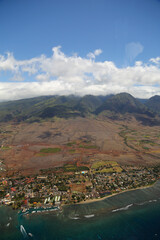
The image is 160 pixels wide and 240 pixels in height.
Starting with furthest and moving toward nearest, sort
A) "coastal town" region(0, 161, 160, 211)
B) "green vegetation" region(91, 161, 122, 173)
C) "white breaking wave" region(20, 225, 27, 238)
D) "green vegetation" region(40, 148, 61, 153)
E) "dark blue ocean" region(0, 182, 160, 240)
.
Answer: "green vegetation" region(40, 148, 61, 153)
"green vegetation" region(91, 161, 122, 173)
"coastal town" region(0, 161, 160, 211)
"dark blue ocean" region(0, 182, 160, 240)
"white breaking wave" region(20, 225, 27, 238)

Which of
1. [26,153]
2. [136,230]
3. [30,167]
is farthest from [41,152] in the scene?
[136,230]

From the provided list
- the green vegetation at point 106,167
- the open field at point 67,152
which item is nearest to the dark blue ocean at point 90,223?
the green vegetation at point 106,167

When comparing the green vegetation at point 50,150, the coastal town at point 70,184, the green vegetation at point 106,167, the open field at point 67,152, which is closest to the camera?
the coastal town at point 70,184

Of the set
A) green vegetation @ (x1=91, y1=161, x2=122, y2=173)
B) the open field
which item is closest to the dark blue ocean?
green vegetation @ (x1=91, y1=161, x2=122, y2=173)

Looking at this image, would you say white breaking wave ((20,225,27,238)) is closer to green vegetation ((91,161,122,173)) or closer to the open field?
the open field

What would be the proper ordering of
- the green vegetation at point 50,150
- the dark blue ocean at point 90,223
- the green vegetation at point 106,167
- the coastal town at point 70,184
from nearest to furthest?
1. the dark blue ocean at point 90,223
2. the coastal town at point 70,184
3. the green vegetation at point 106,167
4. the green vegetation at point 50,150

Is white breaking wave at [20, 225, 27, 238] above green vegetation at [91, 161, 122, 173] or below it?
above

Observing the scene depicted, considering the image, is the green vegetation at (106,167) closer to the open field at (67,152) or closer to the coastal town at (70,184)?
the coastal town at (70,184)
